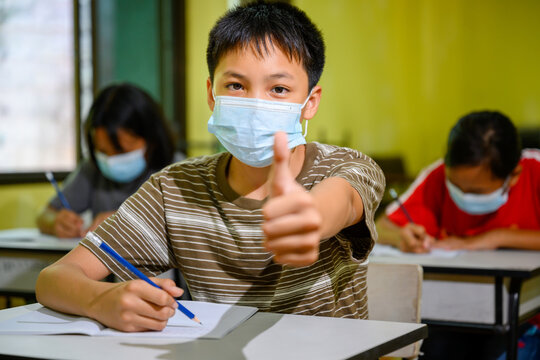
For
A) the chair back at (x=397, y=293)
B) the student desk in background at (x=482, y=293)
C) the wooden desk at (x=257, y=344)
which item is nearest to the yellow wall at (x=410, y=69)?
the student desk in background at (x=482, y=293)

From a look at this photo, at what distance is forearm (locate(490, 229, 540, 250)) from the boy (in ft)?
3.52

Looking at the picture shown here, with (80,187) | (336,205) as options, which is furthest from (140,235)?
(80,187)

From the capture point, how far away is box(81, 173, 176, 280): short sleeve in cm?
136

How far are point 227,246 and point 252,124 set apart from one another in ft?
0.80

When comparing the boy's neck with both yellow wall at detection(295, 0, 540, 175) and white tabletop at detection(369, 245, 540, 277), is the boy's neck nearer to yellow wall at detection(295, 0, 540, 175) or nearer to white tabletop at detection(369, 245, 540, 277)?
white tabletop at detection(369, 245, 540, 277)

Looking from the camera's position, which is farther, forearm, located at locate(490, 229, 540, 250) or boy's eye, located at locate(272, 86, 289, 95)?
forearm, located at locate(490, 229, 540, 250)

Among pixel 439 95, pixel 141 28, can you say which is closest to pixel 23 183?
pixel 141 28

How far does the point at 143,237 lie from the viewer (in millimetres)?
1383

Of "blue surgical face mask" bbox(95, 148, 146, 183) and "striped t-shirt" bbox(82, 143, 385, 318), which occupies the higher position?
"striped t-shirt" bbox(82, 143, 385, 318)

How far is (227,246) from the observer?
1322 millimetres

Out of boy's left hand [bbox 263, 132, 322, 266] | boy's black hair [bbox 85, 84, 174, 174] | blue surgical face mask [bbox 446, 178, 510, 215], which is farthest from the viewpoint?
boy's black hair [bbox 85, 84, 174, 174]

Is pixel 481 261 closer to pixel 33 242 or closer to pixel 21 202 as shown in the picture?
pixel 33 242

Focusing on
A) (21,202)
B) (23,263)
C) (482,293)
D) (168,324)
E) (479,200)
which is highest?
(168,324)


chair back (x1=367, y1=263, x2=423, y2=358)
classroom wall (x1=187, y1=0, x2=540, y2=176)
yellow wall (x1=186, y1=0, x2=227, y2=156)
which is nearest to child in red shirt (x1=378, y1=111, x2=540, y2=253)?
chair back (x1=367, y1=263, x2=423, y2=358)
